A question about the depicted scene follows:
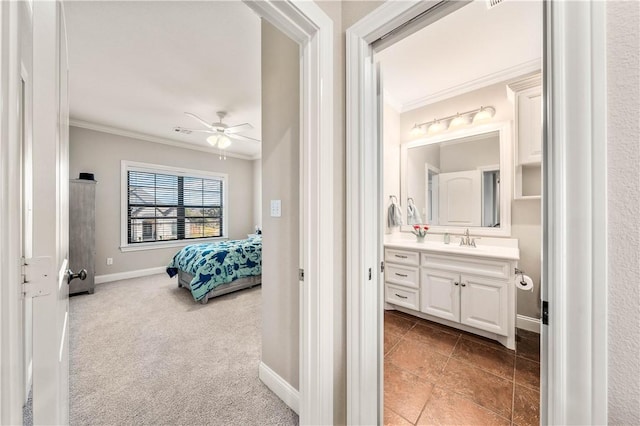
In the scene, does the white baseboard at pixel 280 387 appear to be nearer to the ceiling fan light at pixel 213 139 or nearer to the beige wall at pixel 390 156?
the beige wall at pixel 390 156

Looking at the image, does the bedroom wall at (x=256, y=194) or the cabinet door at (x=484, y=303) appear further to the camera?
the bedroom wall at (x=256, y=194)

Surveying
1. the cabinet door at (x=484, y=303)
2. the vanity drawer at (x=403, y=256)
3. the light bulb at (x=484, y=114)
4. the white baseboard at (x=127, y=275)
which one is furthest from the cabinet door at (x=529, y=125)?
the white baseboard at (x=127, y=275)

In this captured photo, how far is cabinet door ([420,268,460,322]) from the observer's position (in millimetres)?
2369

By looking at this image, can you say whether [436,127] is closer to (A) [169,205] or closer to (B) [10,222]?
(B) [10,222]

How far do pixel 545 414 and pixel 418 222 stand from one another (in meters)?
2.51

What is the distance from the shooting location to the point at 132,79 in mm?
2730

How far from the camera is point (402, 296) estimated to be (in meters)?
2.72

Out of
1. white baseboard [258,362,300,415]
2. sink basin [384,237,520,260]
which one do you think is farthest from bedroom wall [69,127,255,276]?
sink basin [384,237,520,260]

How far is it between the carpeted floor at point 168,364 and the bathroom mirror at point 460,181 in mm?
2347

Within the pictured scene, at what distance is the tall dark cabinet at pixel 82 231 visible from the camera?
11.6 feet

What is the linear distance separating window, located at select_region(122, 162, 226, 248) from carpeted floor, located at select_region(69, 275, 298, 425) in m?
1.65

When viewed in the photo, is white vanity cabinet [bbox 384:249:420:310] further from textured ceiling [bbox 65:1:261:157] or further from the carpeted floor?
textured ceiling [bbox 65:1:261:157]

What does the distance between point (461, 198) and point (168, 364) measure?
10.6 feet

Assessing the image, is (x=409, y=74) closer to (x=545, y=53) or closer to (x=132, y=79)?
(x=545, y=53)
